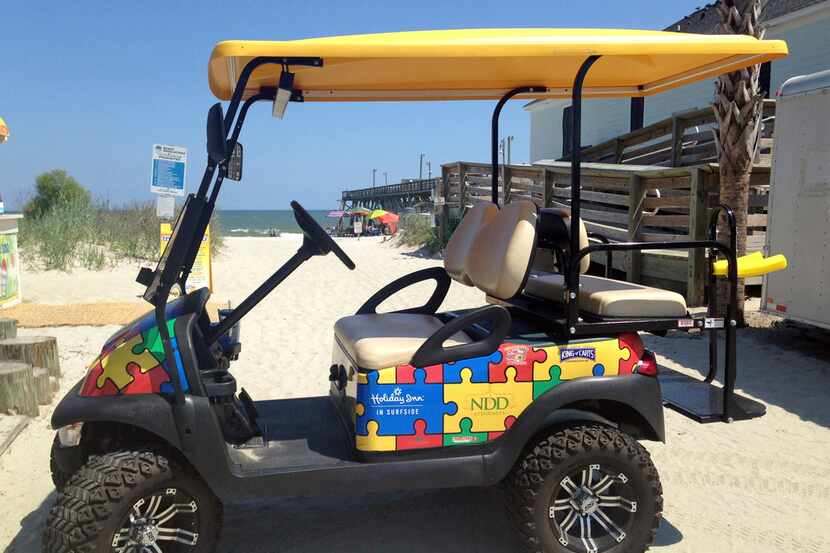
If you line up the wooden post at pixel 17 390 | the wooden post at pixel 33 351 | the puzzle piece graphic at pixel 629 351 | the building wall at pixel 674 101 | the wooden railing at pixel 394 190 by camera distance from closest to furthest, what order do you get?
the puzzle piece graphic at pixel 629 351
the wooden post at pixel 17 390
the wooden post at pixel 33 351
the building wall at pixel 674 101
the wooden railing at pixel 394 190

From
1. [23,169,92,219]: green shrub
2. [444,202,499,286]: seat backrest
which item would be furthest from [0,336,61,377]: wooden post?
[23,169,92,219]: green shrub

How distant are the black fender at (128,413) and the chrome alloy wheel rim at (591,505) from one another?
1.59 m

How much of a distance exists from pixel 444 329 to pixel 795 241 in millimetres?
4863

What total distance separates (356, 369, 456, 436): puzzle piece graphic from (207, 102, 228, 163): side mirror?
105 cm

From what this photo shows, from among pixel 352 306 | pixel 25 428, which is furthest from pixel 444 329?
pixel 352 306

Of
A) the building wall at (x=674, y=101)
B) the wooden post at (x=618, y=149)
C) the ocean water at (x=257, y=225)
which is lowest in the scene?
the ocean water at (x=257, y=225)

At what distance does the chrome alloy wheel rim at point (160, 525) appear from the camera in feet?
8.69

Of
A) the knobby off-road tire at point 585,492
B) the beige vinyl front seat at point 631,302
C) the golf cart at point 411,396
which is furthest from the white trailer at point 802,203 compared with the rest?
the knobby off-road tire at point 585,492

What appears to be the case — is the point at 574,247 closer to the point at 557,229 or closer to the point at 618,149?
the point at 557,229

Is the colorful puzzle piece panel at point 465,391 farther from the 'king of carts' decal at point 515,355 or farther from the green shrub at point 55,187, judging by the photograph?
the green shrub at point 55,187

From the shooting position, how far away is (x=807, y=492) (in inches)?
150

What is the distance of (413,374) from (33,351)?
12.7ft

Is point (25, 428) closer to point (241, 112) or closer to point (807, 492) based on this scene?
point (241, 112)

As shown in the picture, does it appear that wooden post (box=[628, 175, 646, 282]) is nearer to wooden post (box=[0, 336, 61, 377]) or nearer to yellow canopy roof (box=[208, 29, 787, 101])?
yellow canopy roof (box=[208, 29, 787, 101])
